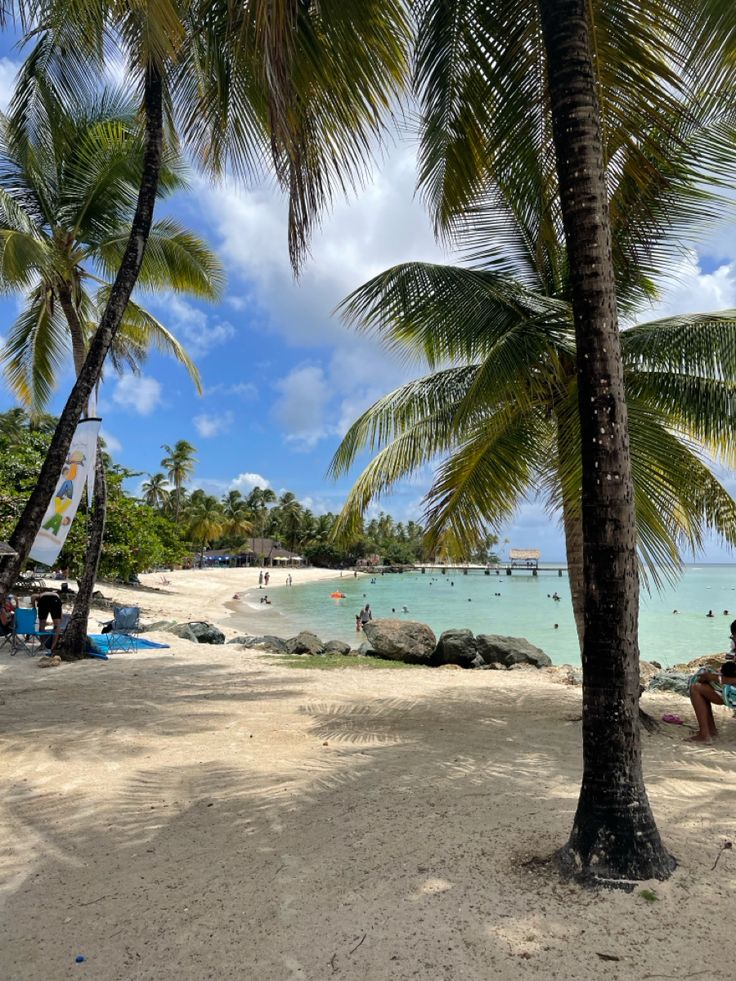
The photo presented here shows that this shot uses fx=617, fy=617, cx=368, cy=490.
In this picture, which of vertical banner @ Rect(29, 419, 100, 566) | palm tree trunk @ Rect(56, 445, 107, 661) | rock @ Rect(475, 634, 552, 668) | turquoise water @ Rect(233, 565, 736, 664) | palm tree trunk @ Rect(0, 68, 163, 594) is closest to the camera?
palm tree trunk @ Rect(0, 68, 163, 594)

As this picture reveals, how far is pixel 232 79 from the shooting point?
255 inches

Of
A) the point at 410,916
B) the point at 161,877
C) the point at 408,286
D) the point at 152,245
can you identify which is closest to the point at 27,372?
the point at 152,245

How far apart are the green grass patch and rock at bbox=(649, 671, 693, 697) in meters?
4.43

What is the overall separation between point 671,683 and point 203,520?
71.4m

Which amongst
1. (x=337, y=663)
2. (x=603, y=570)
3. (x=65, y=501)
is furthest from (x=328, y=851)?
(x=337, y=663)

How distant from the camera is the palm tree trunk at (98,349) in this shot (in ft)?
20.1

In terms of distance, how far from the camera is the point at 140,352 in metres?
17.2

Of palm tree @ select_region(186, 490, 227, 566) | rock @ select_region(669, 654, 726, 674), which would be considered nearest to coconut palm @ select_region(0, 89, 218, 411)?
rock @ select_region(669, 654, 726, 674)

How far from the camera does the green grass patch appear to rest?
11.3m

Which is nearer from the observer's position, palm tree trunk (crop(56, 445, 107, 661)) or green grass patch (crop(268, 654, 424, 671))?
palm tree trunk (crop(56, 445, 107, 661))

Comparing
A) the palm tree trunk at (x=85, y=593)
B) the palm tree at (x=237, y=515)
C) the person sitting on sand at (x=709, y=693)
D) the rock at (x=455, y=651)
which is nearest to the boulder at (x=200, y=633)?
the palm tree trunk at (x=85, y=593)

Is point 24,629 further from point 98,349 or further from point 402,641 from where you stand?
point 402,641

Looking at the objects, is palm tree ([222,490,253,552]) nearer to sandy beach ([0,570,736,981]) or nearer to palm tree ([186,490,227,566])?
palm tree ([186,490,227,566])

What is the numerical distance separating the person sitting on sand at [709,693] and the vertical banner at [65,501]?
6.94 m
